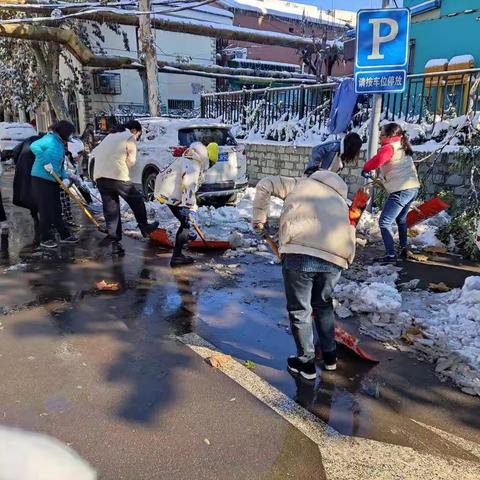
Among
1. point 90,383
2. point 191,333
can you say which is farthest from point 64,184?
point 90,383

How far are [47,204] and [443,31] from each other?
11.7 metres

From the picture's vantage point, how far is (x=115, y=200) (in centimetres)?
718

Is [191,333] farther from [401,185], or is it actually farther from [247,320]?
[401,185]

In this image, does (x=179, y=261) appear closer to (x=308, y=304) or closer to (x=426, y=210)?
(x=308, y=304)

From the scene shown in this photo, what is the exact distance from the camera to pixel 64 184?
23.0 ft

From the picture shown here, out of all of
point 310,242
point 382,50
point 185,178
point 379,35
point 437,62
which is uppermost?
point 437,62

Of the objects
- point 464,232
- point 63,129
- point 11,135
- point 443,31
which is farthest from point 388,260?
point 11,135

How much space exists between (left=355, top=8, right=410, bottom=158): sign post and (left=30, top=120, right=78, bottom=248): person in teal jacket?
432 cm

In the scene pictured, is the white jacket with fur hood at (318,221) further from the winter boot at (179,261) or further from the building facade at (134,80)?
the building facade at (134,80)

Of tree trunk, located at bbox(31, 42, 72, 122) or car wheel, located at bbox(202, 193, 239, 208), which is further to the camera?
tree trunk, located at bbox(31, 42, 72, 122)

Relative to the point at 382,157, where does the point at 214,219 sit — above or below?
below

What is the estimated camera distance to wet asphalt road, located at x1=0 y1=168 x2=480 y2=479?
274 cm

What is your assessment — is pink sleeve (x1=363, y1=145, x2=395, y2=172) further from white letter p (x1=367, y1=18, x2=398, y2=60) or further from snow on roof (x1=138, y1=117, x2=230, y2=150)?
snow on roof (x1=138, y1=117, x2=230, y2=150)

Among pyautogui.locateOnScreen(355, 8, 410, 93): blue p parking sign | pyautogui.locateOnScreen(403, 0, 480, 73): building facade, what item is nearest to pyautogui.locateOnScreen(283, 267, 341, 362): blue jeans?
pyautogui.locateOnScreen(355, 8, 410, 93): blue p parking sign
